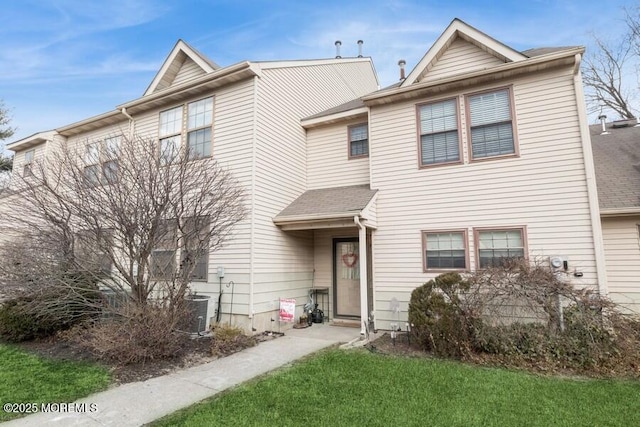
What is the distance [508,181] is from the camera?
7410 millimetres

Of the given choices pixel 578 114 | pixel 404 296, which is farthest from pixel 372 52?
pixel 404 296

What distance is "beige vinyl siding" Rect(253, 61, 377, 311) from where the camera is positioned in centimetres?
831

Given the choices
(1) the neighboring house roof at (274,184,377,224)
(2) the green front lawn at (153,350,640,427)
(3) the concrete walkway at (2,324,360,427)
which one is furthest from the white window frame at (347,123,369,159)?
(2) the green front lawn at (153,350,640,427)

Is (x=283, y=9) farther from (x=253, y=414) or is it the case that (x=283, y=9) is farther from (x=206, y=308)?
(x=253, y=414)

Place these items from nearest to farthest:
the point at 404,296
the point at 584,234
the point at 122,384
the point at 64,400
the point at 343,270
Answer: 1. the point at 64,400
2. the point at 122,384
3. the point at 584,234
4. the point at 404,296
5. the point at 343,270

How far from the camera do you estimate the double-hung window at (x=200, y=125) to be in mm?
9352

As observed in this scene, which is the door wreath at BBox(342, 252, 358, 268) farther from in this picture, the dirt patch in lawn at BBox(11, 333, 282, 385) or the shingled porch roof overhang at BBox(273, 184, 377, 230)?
the dirt patch in lawn at BBox(11, 333, 282, 385)

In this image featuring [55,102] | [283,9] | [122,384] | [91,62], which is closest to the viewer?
[122,384]

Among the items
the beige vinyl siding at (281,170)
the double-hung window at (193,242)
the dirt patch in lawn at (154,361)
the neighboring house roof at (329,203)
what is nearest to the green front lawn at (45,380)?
the dirt patch in lawn at (154,361)

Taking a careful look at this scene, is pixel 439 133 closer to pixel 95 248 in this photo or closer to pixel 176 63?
pixel 95 248

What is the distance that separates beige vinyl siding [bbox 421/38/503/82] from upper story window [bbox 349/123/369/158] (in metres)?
2.08

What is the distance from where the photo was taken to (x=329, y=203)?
8.85 m

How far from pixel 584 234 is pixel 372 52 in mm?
12134

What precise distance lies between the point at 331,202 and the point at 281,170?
1.64 metres
